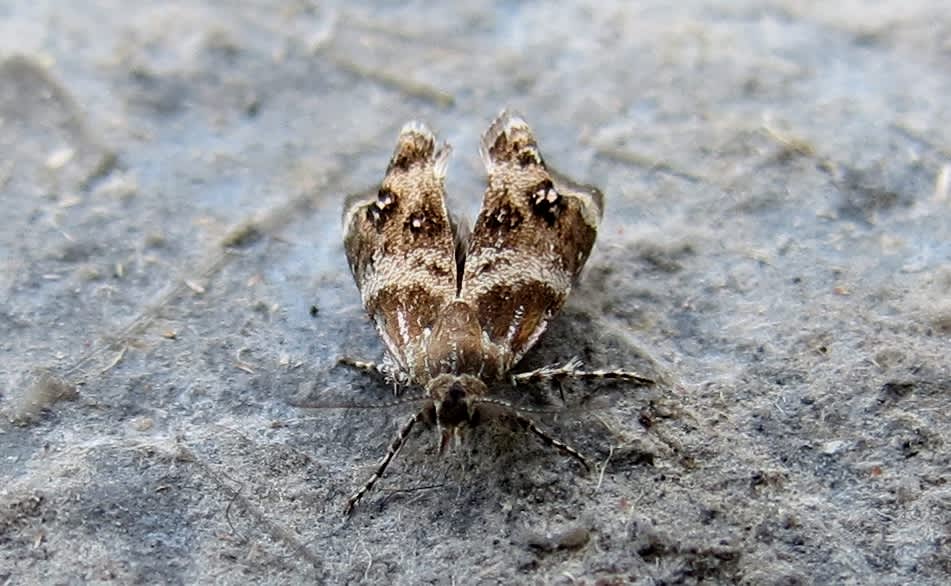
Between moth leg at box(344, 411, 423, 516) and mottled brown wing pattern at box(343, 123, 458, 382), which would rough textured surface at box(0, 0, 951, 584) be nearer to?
moth leg at box(344, 411, 423, 516)

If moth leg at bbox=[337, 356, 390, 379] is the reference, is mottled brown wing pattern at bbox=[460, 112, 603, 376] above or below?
above

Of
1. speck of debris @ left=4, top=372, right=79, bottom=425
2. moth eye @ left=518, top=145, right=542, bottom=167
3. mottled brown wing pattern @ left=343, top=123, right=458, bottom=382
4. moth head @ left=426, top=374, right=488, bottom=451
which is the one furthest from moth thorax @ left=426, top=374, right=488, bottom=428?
speck of debris @ left=4, top=372, right=79, bottom=425

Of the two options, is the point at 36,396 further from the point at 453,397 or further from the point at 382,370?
the point at 453,397

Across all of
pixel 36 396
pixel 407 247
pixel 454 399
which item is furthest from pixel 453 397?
pixel 36 396

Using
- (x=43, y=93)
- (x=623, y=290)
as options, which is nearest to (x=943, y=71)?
(x=623, y=290)

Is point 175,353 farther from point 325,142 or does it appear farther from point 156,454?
point 325,142
